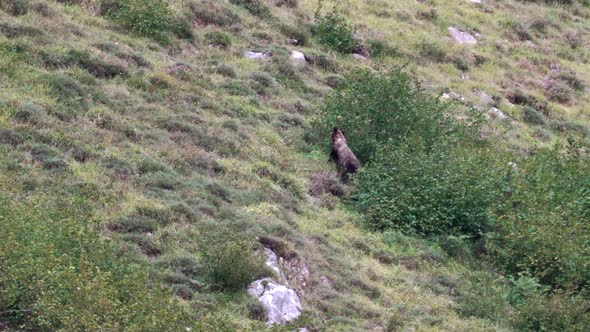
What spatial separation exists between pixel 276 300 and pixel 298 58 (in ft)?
32.5

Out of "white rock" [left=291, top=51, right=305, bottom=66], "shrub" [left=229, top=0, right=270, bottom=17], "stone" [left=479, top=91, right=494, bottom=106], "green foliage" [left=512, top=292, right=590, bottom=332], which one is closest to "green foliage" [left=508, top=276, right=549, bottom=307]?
"green foliage" [left=512, top=292, right=590, bottom=332]

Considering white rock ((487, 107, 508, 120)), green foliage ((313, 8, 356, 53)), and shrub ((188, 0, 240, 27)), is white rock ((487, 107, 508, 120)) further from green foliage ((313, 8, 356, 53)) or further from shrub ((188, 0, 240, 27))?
shrub ((188, 0, 240, 27))

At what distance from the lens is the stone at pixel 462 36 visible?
23703 millimetres

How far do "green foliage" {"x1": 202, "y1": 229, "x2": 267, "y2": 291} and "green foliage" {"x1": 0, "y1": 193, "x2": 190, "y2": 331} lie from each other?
1545 millimetres

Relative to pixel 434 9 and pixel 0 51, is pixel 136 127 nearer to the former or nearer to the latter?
pixel 0 51

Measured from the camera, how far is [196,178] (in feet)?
41.5

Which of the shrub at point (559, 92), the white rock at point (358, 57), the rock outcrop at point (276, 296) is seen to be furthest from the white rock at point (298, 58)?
the rock outcrop at point (276, 296)

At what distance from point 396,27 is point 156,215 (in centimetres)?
1311

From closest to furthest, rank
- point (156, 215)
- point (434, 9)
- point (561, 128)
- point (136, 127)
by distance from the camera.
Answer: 1. point (156, 215)
2. point (136, 127)
3. point (561, 128)
4. point (434, 9)

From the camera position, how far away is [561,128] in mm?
20922

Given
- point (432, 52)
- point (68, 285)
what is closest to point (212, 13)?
point (432, 52)

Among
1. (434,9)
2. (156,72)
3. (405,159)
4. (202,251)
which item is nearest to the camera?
(202,251)

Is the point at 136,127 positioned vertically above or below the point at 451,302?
above

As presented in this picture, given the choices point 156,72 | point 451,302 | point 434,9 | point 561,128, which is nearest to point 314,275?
point 451,302
